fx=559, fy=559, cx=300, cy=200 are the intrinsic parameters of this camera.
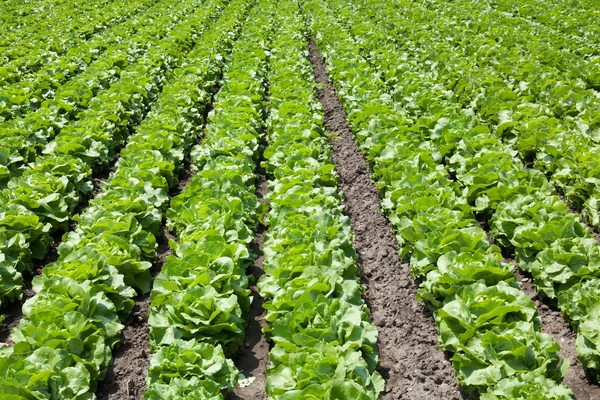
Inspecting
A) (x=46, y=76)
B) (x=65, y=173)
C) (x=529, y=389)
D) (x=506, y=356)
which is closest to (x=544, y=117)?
(x=506, y=356)

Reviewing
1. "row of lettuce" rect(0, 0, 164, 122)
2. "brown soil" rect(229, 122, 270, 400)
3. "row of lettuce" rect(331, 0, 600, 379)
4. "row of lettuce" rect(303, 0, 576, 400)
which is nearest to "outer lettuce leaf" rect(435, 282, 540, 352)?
"row of lettuce" rect(303, 0, 576, 400)

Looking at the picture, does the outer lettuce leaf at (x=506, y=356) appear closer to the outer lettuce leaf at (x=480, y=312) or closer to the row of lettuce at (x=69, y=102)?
the outer lettuce leaf at (x=480, y=312)

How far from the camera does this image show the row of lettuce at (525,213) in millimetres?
5191

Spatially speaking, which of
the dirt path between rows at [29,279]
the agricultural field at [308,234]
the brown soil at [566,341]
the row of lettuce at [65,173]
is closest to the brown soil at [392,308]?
the agricultural field at [308,234]

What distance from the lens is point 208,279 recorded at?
5.38m

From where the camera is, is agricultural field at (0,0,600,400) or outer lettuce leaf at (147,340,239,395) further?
agricultural field at (0,0,600,400)

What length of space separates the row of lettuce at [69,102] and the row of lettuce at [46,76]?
0.18 m

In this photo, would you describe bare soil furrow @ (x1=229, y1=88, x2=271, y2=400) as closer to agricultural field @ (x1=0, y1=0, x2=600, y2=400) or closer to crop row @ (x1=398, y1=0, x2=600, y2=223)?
agricultural field @ (x1=0, y1=0, x2=600, y2=400)

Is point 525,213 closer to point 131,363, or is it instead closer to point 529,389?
point 529,389

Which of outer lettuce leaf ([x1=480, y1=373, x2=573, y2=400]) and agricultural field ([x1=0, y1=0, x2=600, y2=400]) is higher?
outer lettuce leaf ([x1=480, y1=373, x2=573, y2=400])

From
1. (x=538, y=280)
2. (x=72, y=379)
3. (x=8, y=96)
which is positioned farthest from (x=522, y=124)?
(x=8, y=96)

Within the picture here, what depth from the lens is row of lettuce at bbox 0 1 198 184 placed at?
905 cm

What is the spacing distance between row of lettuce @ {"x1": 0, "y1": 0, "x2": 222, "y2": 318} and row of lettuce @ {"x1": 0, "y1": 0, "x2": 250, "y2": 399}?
56 cm

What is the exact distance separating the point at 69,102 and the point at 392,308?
27.3 ft
